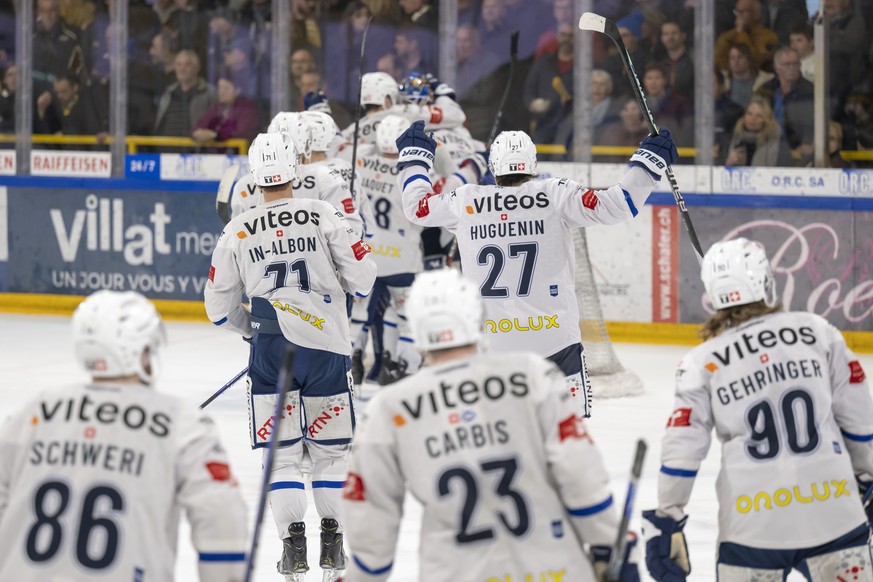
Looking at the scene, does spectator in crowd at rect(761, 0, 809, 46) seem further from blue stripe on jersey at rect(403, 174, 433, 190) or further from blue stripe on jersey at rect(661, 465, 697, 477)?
blue stripe on jersey at rect(661, 465, 697, 477)

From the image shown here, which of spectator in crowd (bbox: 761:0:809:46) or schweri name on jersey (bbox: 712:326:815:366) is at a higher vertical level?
spectator in crowd (bbox: 761:0:809:46)

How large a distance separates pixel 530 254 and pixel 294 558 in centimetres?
142

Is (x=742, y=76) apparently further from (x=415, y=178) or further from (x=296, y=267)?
(x=296, y=267)

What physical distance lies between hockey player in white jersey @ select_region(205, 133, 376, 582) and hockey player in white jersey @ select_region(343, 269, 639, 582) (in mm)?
2176

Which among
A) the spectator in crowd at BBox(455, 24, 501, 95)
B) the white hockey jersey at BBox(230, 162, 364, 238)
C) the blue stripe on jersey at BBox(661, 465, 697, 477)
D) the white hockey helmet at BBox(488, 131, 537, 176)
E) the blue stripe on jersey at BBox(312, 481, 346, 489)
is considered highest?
the spectator in crowd at BBox(455, 24, 501, 95)

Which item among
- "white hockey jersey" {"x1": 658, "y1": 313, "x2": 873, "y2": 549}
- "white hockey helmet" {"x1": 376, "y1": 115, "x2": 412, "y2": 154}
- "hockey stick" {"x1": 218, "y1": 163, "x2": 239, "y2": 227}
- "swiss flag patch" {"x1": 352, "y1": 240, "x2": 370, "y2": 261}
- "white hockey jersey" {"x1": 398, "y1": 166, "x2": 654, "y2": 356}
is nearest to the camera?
"white hockey jersey" {"x1": 658, "y1": 313, "x2": 873, "y2": 549}

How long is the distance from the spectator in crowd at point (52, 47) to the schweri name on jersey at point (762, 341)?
9522 millimetres

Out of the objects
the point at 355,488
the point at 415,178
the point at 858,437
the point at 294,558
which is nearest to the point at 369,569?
the point at 355,488

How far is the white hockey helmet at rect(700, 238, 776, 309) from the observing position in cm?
378

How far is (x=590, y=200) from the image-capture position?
19.1 feet

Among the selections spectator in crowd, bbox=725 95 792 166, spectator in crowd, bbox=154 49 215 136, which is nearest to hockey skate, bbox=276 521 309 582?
spectator in crowd, bbox=725 95 792 166

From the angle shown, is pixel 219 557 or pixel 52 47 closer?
pixel 219 557

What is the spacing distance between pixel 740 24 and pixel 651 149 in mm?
5089

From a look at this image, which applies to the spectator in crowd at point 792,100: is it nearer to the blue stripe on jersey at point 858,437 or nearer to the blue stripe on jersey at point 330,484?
the blue stripe on jersey at point 330,484
